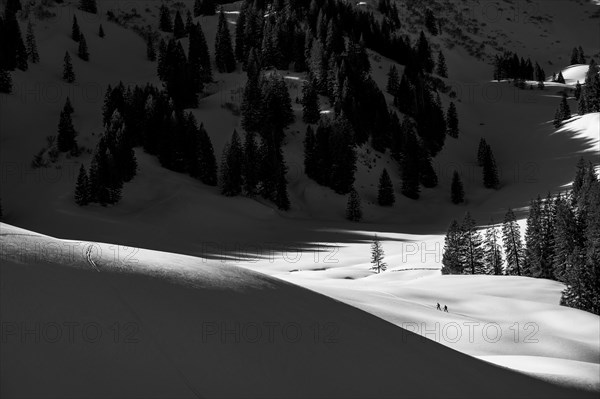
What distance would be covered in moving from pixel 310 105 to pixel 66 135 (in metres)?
33.6

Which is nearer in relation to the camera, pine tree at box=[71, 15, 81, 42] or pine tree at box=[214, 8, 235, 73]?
pine tree at box=[214, 8, 235, 73]

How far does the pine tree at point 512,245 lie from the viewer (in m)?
48.0

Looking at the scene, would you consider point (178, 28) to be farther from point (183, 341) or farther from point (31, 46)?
point (183, 341)

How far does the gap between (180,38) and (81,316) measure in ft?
336

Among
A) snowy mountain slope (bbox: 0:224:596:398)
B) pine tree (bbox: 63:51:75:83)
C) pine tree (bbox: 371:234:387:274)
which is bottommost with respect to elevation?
pine tree (bbox: 371:234:387:274)

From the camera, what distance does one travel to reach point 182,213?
2181 inches

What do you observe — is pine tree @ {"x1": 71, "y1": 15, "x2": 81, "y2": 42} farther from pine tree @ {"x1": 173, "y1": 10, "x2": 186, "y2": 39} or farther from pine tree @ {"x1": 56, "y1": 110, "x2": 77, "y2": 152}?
pine tree @ {"x1": 56, "y1": 110, "x2": 77, "y2": 152}

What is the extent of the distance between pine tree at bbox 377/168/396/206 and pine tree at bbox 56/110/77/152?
131 ft

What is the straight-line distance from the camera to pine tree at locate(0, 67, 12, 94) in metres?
71.7

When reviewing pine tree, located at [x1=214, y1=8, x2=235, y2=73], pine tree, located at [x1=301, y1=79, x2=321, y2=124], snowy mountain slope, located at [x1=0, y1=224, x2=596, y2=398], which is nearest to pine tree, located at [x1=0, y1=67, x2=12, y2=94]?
pine tree, located at [x1=214, y1=8, x2=235, y2=73]

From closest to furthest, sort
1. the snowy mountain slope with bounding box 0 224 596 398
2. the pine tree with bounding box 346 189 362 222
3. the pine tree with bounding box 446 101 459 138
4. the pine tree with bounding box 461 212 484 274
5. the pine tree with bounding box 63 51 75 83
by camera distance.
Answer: the snowy mountain slope with bounding box 0 224 596 398
the pine tree with bounding box 461 212 484 274
the pine tree with bounding box 346 189 362 222
the pine tree with bounding box 63 51 75 83
the pine tree with bounding box 446 101 459 138

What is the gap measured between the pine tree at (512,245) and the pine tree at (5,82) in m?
67.6

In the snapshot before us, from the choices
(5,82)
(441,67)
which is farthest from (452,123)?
(5,82)

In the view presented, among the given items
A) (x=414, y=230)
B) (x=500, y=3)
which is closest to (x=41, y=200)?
(x=414, y=230)
